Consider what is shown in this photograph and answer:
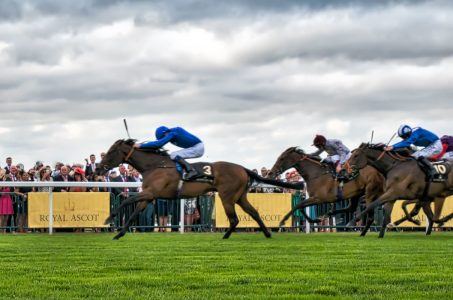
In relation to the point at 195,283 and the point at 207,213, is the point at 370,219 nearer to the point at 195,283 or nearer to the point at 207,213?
the point at 207,213

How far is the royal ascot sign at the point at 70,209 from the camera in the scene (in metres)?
20.1

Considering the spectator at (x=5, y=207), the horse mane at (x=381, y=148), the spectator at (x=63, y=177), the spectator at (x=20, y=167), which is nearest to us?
the horse mane at (x=381, y=148)

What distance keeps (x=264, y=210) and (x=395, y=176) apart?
18.5 ft

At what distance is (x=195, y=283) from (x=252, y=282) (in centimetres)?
46

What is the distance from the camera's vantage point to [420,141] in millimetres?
17641

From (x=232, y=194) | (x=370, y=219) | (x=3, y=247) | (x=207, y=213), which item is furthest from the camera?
(x=207, y=213)

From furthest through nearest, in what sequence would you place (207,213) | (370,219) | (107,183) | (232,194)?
(207,213) < (107,183) < (370,219) < (232,194)

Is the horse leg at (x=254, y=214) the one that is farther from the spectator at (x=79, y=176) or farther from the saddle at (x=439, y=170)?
the spectator at (x=79, y=176)

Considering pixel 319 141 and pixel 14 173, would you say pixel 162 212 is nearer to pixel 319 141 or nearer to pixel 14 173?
pixel 14 173

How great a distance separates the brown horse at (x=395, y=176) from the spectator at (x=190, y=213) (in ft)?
16.7

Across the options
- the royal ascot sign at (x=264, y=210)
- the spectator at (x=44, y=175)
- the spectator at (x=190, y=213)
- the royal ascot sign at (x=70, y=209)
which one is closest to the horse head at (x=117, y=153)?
the royal ascot sign at (x=70, y=209)

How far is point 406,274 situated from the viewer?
8.17m

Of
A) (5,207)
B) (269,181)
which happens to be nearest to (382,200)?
(269,181)

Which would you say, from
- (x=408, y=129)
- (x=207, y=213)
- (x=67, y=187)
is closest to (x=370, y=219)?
(x=408, y=129)
